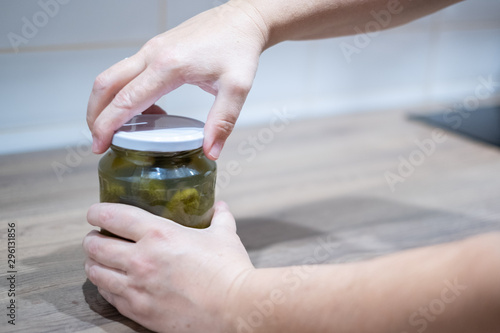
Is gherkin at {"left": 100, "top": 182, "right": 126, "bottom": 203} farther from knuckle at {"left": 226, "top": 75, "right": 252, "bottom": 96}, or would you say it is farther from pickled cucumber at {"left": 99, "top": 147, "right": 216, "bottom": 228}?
knuckle at {"left": 226, "top": 75, "right": 252, "bottom": 96}

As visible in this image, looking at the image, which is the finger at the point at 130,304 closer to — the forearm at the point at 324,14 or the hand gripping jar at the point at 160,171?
the hand gripping jar at the point at 160,171

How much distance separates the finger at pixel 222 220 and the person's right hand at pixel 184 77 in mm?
80

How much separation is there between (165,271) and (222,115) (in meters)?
0.18

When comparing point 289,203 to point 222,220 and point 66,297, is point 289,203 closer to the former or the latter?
point 222,220

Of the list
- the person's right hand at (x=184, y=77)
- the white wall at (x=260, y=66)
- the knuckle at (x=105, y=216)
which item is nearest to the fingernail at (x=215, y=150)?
the person's right hand at (x=184, y=77)

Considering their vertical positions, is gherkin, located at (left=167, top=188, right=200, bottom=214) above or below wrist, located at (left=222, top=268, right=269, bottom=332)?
above

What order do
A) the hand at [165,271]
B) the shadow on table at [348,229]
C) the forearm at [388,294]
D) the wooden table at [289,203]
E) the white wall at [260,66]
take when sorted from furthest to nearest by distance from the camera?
the white wall at [260,66] → the shadow on table at [348,229] → the wooden table at [289,203] → the hand at [165,271] → the forearm at [388,294]

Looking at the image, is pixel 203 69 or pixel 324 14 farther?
pixel 324 14

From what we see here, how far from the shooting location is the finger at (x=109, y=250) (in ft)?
1.79

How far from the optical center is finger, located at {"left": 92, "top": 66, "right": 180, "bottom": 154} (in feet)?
1.86

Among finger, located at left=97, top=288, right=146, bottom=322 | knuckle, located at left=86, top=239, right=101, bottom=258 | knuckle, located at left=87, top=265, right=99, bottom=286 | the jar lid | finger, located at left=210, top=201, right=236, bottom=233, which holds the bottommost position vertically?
finger, located at left=97, top=288, right=146, bottom=322

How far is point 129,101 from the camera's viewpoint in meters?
0.58

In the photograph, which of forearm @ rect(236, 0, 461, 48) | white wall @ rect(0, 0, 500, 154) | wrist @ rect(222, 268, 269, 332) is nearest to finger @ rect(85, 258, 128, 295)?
wrist @ rect(222, 268, 269, 332)

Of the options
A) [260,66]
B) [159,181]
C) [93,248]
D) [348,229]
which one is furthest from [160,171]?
[260,66]
